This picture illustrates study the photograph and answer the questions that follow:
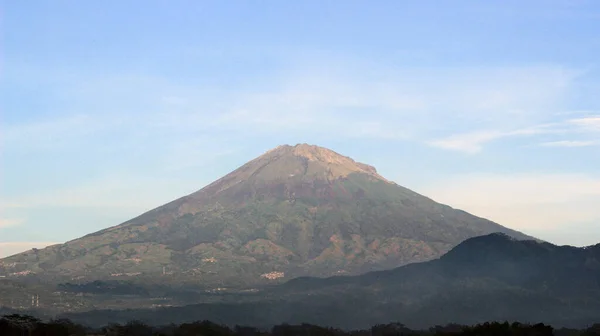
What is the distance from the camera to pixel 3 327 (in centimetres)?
16475

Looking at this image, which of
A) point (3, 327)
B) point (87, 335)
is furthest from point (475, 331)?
point (3, 327)

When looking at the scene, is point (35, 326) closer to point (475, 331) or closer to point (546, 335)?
point (475, 331)

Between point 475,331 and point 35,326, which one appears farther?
point 475,331

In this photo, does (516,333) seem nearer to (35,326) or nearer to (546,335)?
(546,335)

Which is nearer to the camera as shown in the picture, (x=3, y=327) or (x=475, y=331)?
(x=3, y=327)

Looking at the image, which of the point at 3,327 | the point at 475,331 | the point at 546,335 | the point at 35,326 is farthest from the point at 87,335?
the point at 546,335

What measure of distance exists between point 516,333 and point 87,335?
287 ft

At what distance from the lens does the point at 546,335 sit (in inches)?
7362

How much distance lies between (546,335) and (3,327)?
10604 cm

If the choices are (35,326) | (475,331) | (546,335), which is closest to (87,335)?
(35,326)

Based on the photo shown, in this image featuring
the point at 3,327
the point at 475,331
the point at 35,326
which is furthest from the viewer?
the point at 475,331

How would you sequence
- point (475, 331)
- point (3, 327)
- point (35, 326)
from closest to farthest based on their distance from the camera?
point (3, 327), point (35, 326), point (475, 331)

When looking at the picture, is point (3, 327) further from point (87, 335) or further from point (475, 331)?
point (475, 331)

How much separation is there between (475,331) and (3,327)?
93.7 meters
